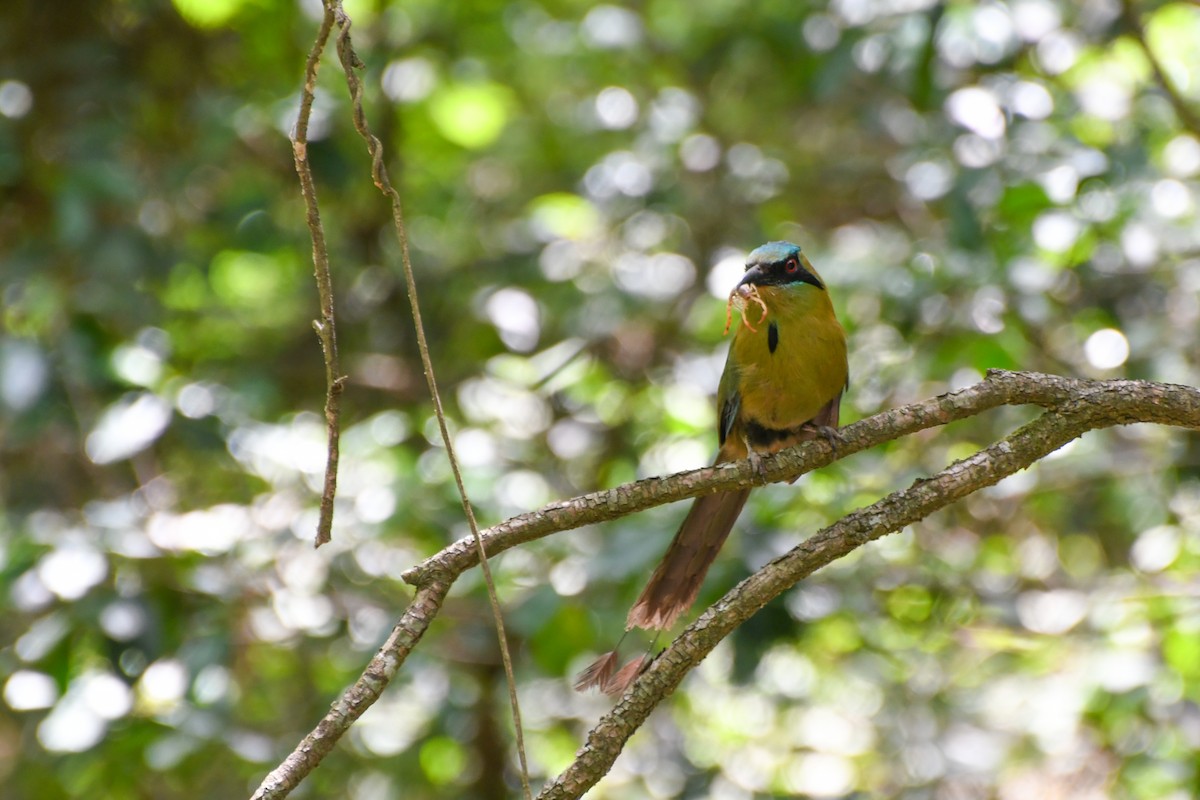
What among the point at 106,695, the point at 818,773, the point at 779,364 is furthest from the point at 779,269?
the point at 818,773

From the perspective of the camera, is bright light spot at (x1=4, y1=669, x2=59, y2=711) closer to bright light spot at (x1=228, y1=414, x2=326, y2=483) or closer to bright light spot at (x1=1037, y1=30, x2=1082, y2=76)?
bright light spot at (x1=228, y1=414, x2=326, y2=483)

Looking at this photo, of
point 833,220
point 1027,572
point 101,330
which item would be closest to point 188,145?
point 101,330

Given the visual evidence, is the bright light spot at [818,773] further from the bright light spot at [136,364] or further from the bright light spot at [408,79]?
the bright light spot at [408,79]

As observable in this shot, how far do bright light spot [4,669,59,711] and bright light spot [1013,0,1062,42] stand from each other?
13.3ft

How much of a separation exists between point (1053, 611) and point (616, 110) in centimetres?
317

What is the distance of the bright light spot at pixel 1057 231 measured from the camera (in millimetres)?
3951

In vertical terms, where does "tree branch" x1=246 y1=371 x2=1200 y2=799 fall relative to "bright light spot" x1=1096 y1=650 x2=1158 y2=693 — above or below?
below

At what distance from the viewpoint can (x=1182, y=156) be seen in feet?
18.0

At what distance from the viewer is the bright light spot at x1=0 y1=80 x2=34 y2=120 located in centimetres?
521

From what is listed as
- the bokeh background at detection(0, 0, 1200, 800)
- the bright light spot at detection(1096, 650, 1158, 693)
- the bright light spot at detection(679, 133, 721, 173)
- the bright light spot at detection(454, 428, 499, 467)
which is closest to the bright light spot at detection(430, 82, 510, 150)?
the bokeh background at detection(0, 0, 1200, 800)

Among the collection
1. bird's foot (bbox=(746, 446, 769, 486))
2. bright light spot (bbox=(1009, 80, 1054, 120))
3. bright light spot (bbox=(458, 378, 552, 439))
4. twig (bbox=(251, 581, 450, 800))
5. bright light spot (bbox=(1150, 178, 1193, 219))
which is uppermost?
bright light spot (bbox=(1009, 80, 1054, 120))

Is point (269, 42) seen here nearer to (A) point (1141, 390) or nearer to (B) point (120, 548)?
(B) point (120, 548)

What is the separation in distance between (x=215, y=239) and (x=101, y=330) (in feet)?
6.26

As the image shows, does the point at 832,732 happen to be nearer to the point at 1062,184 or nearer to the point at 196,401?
the point at 1062,184
